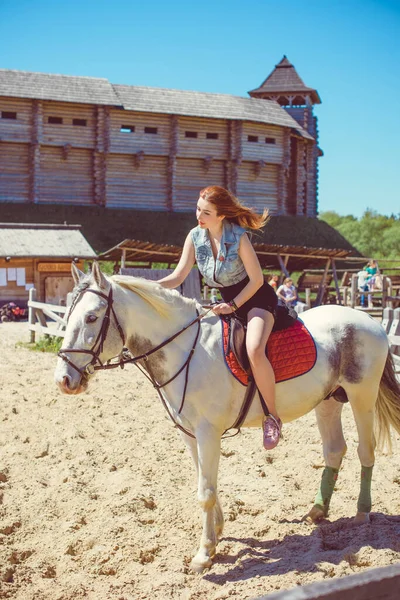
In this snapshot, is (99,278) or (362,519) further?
(362,519)

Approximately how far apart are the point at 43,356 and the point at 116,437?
6520 millimetres

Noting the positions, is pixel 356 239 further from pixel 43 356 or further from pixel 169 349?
pixel 169 349

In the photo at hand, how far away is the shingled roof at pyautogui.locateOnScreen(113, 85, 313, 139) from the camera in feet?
139

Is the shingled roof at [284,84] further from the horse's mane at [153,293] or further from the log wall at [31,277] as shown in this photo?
the horse's mane at [153,293]

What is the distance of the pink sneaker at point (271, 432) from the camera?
4.54 metres

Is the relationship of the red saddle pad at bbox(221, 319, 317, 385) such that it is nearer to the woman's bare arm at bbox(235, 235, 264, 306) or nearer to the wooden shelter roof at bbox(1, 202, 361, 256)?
the woman's bare arm at bbox(235, 235, 264, 306)

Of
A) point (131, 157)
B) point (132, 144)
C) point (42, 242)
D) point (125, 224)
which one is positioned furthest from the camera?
point (131, 157)

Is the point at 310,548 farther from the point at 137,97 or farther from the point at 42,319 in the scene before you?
the point at 137,97

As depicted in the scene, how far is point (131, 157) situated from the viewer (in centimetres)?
4281

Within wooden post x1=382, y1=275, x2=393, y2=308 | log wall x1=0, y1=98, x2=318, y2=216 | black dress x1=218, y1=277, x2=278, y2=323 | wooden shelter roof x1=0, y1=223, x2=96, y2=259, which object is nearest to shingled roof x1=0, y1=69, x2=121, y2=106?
log wall x1=0, y1=98, x2=318, y2=216

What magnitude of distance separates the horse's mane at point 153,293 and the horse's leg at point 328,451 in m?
1.75

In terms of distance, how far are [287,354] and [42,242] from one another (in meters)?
23.3

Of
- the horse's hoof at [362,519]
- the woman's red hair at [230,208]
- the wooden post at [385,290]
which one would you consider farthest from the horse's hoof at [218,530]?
the wooden post at [385,290]

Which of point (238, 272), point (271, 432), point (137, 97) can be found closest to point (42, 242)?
point (137, 97)
